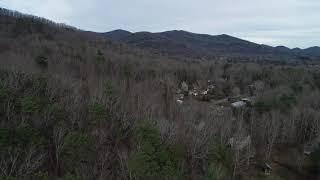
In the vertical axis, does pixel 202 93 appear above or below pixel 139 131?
above

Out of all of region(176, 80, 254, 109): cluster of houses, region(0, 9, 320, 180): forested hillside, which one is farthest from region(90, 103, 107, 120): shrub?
region(176, 80, 254, 109): cluster of houses

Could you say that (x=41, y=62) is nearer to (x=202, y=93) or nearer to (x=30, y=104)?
(x=202, y=93)

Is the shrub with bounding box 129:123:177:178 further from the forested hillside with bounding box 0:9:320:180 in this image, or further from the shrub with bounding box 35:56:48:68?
the shrub with bounding box 35:56:48:68

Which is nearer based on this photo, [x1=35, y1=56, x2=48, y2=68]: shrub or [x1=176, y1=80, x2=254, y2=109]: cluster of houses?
[x1=35, y1=56, x2=48, y2=68]: shrub

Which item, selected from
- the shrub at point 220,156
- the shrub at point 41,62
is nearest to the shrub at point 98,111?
the shrub at point 220,156

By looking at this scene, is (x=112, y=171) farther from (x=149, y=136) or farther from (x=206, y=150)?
(x=206, y=150)

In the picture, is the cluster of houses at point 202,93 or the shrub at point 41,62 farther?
the cluster of houses at point 202,93

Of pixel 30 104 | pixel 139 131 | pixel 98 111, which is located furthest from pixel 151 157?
pixel 30 104

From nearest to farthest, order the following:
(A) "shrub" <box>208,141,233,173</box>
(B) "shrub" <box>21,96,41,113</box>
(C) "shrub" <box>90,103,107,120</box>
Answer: (B) "shrub" <box>21,96,41,113</box>
(A) "shrub" <box>208,141,233,173</box>
(C) "shrub" <box>90,103,107,120</box>

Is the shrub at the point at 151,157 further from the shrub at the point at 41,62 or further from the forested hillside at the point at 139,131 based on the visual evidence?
the shrub at the point at 41,62

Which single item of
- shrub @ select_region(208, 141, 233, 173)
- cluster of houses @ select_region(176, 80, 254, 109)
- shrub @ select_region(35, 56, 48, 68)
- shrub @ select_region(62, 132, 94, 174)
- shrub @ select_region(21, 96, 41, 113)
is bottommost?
shrub @ select_region(208, 141, 233, 173)

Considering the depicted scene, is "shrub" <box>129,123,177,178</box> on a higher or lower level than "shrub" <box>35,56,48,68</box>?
lower

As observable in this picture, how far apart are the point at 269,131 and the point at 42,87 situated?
24570 mm

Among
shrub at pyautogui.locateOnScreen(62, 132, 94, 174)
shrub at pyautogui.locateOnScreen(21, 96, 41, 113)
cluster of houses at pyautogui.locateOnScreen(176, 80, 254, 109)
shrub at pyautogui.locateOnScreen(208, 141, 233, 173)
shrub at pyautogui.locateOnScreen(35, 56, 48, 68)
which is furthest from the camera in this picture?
cluster of houses at pyautogui.locateOnScreen(176, 80, 254, 109)
